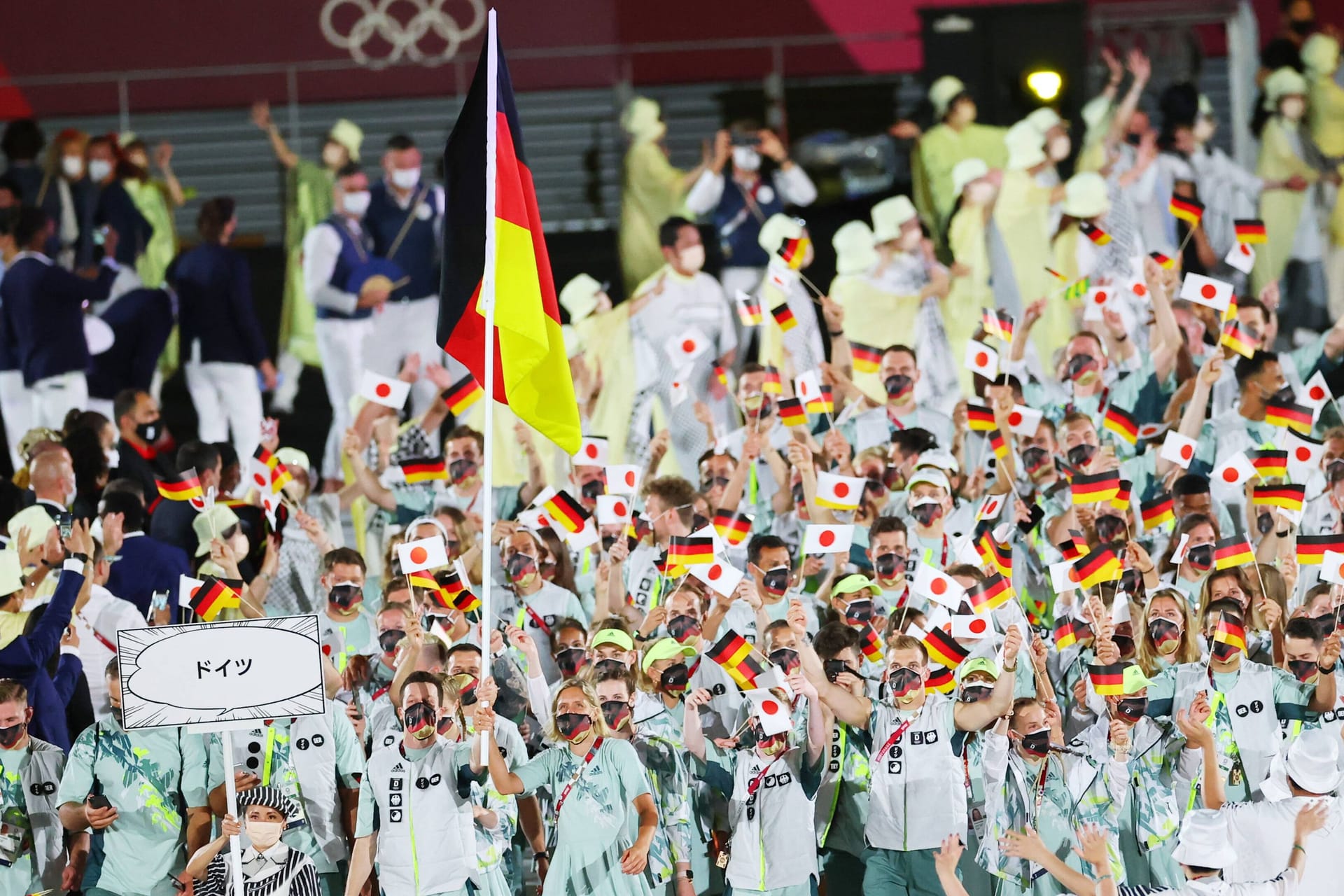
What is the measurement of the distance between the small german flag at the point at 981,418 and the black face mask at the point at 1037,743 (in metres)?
2.38

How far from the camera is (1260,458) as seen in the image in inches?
415

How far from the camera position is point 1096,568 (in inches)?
373

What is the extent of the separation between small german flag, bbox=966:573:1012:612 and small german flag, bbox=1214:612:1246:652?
86cm

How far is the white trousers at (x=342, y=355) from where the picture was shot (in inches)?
535

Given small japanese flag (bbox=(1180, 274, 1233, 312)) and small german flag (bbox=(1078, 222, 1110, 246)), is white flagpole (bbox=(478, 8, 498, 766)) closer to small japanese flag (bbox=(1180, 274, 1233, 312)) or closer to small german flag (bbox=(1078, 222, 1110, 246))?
small japanese flag (bbox=(1180, 274, 1233, 312))

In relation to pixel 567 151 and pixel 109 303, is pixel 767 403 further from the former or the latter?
pixel 109 303

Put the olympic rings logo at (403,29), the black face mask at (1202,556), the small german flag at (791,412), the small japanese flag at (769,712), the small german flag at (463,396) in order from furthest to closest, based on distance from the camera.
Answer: the olympic rings logo at (403,29), the small german flag at (463,396), the small german flag at (791,412), the black face mask at (1202,556), the small japanese flag at (769,712)

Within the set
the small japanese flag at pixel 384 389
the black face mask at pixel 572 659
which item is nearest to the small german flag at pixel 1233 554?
the black face mask at pixel 572 659

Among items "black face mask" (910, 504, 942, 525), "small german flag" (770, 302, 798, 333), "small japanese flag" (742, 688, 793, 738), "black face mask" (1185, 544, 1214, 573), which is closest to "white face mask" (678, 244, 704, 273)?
"small german flag" (770, 302, 798, 333)

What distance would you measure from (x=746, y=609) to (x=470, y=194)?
8.35 ft

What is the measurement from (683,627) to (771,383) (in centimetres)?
223

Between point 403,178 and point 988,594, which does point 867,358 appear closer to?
point 988,594

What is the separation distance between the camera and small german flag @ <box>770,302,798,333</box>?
12.0 metres

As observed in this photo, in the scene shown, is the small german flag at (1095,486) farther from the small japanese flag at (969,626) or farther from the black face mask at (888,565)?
the small japanese flag at (969,626)
